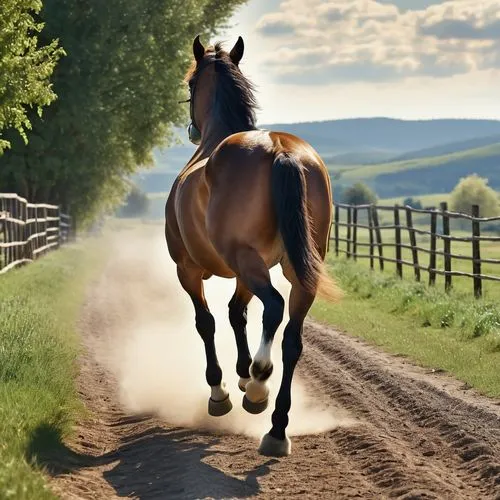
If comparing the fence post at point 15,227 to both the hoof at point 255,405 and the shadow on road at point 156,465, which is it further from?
the hoof at point 255,405

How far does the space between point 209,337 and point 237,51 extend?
282cm

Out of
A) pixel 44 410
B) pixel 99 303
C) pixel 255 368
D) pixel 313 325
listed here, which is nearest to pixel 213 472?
pixel 255 368

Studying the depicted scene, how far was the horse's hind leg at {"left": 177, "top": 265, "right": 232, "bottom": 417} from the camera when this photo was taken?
316 inches

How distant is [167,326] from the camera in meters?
14.3

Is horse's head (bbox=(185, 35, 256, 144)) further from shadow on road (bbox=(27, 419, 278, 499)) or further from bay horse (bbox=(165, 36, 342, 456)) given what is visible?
shadow on road (bbox=(27, 419, 278, 499))

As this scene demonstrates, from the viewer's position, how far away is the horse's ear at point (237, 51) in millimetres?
9241

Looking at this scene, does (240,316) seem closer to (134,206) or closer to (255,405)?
A: (255,405)

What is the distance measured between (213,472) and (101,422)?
2184 mm

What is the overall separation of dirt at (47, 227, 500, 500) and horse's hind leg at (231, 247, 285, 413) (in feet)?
1.53

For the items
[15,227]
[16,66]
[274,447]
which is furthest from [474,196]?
[274,447]

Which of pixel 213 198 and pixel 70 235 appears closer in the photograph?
pixel 213 198

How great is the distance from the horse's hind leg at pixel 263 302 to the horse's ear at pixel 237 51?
2991 millimetres

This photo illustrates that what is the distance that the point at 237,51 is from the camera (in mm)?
9273

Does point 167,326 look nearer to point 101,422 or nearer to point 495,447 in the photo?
point 101,422
